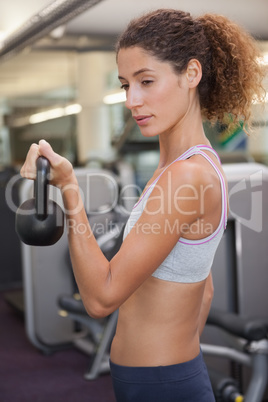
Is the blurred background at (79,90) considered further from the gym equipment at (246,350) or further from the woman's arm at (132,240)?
the woman's arm at (132,240)

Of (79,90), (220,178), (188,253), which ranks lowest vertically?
(188,253)

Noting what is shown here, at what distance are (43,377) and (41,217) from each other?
2.69m

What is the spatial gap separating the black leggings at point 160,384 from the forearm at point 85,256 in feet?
0.65

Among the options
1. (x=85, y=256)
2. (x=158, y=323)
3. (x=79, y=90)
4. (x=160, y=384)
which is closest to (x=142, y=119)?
(x=85, y=256)

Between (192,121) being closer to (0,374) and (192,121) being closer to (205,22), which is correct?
(205,22)

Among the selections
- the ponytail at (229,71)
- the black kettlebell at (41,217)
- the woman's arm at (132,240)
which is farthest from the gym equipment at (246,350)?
the black kettlebell at (41,217)

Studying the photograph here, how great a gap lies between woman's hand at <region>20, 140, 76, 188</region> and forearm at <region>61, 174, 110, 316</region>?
21mm

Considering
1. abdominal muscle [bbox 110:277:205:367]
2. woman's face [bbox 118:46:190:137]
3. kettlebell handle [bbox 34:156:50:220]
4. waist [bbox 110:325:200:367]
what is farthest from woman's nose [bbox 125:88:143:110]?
waist [bbox 110:325:200:367]

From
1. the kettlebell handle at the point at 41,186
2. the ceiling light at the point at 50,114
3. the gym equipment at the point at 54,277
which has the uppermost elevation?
the ceiling light at the point at 50,114

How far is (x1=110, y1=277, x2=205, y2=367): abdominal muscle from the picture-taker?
104 centimetres

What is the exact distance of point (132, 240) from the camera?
956 mm

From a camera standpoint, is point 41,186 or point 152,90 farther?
point 152,90

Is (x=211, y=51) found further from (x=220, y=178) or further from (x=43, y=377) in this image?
(x=43, y=377)

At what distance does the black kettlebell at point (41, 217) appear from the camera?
0.90 m
